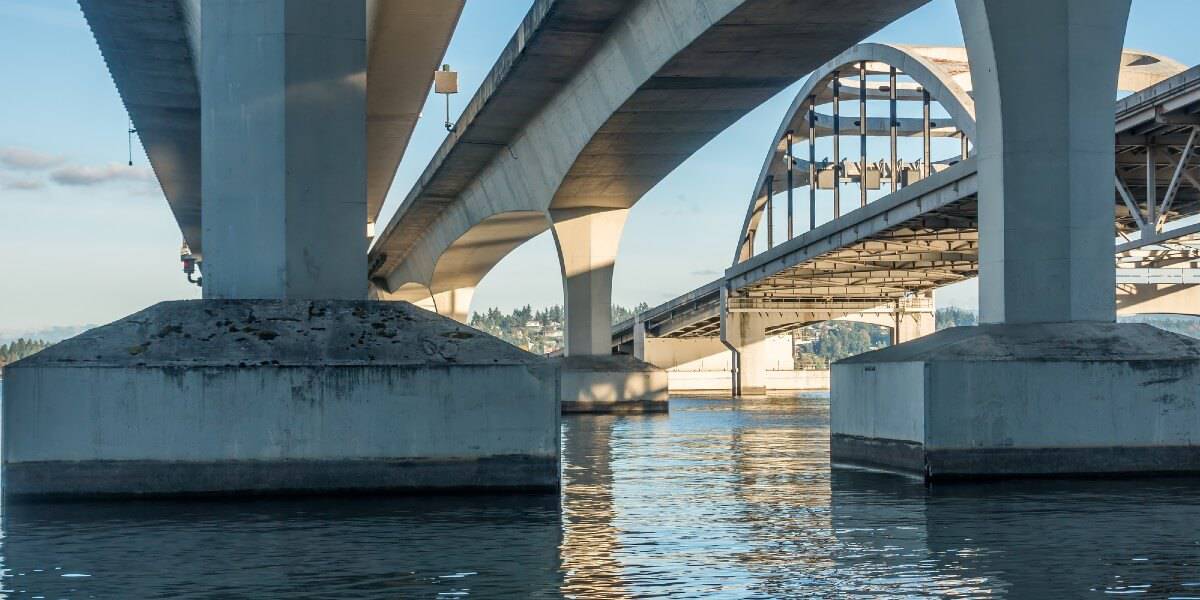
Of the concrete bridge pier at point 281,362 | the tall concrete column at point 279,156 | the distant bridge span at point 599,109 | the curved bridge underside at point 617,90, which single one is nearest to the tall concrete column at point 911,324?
the distant bridge span at point 599,109

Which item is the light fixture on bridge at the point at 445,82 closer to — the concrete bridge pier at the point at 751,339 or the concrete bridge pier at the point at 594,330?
the concrete bridge pier at the point at 594,330

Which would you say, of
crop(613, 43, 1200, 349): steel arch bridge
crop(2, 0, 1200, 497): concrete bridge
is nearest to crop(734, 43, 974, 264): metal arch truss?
crop(613, 43, 1200, 349): steel arch bridge

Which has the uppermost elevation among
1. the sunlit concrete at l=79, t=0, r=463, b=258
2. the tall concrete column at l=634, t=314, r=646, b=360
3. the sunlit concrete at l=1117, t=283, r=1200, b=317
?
the sunlit concrete at l=79, t=0, r=463, b=258

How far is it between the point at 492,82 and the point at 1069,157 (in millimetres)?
26128

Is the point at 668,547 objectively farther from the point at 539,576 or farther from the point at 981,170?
the point at 981,170

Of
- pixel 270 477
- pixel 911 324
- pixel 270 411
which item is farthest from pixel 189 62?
pixel 911 324

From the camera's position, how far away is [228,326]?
21141 millimetres

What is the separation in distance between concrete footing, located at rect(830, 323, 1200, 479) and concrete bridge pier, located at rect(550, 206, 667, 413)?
35400 mm

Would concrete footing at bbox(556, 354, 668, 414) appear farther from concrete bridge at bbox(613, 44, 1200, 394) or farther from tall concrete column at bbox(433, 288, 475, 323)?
tall concrete column at bbox(433, 288, 475, 323)

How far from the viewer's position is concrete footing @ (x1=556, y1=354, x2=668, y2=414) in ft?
194

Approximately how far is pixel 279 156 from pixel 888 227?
1849 inches

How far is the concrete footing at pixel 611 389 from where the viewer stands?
59281mm

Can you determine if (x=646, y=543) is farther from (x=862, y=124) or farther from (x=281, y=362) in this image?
(x=862, y=124)

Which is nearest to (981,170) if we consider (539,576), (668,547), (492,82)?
(668,547)
